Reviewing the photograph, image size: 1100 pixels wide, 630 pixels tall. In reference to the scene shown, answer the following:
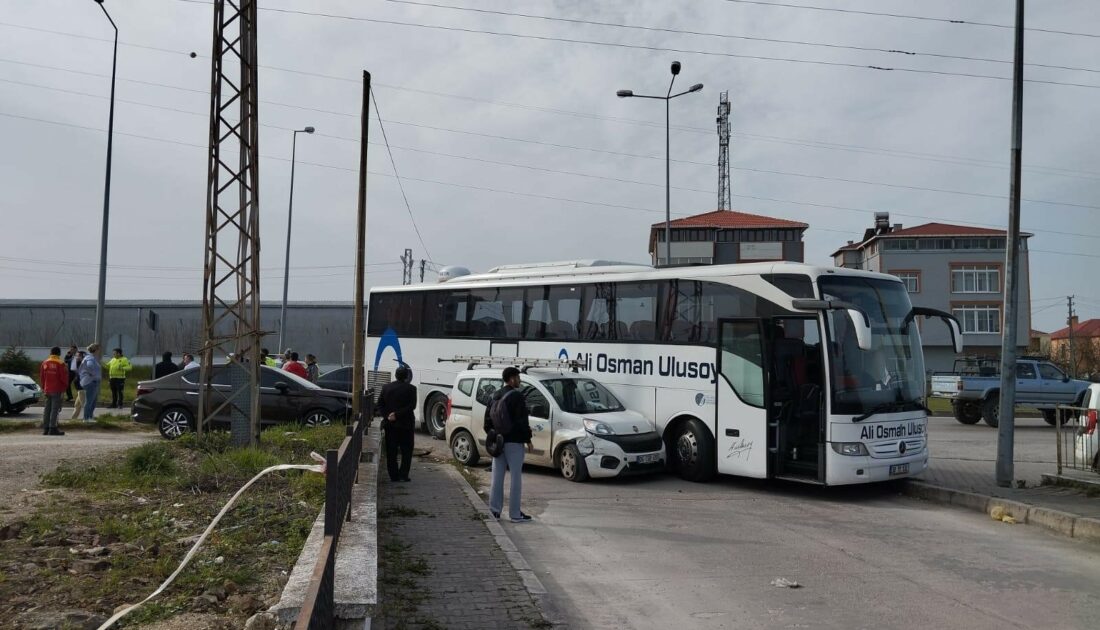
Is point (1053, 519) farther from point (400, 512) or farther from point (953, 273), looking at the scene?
point (953, 273)

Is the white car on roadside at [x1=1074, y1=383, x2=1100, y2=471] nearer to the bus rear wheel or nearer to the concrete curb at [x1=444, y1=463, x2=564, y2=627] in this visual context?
the concrete curb at [x1=444, y1=463, x2=564, y2=627]

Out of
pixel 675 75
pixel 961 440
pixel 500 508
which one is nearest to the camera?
pixel 500 508

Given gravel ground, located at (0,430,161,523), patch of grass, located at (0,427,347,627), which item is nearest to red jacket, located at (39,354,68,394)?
gravel ground, located at (0,430,161,523)

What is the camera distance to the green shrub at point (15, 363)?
95.5 feet

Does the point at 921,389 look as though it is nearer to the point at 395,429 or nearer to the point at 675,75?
the point at 395,429

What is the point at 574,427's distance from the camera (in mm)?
13211

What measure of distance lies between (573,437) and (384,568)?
244 inches

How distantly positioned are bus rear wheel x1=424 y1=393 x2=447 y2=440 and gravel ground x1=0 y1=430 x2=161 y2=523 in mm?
5643

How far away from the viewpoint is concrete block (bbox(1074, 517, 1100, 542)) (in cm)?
919

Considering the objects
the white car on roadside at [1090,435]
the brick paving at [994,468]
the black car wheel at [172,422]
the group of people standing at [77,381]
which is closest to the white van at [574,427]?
the brick paving at [994,468]

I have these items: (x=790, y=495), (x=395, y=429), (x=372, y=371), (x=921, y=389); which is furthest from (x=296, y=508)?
(x=372, y=371)

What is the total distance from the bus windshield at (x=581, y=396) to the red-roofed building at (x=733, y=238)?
A: 49.4 metres

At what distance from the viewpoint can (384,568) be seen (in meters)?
7.19

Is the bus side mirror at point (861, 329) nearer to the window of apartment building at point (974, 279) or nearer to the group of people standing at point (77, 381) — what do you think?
the group of people standing at point (77, 381)
